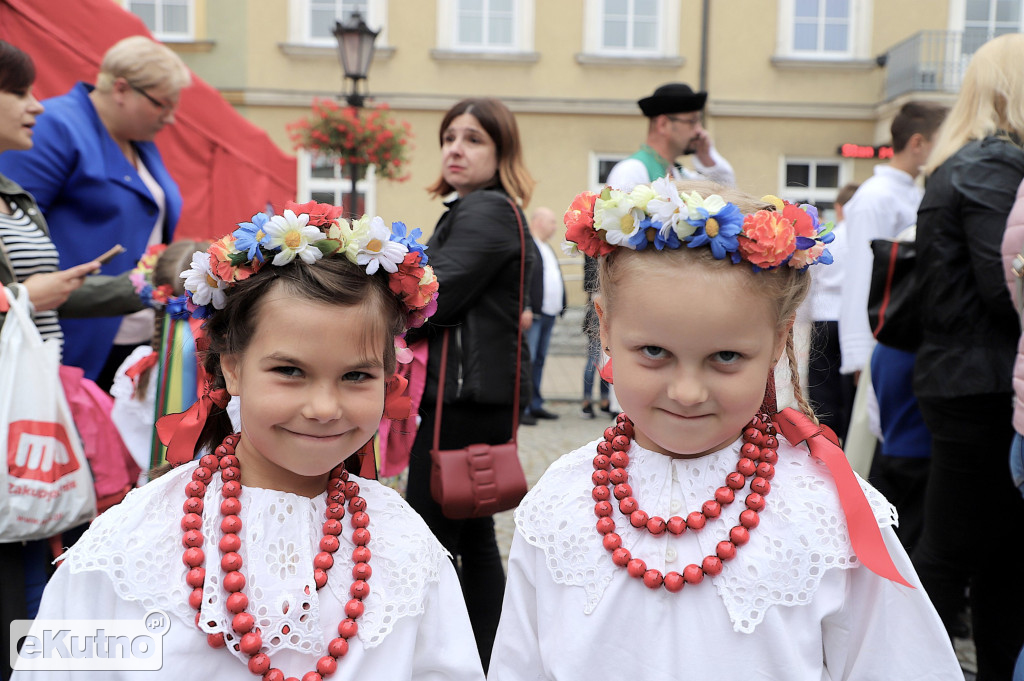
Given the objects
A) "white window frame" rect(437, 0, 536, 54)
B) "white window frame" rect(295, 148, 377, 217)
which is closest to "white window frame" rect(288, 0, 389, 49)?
"white window frame" rect(437, 0, 536, 54)

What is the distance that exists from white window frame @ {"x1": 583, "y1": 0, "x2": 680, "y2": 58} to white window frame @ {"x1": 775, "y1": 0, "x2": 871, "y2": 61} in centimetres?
183

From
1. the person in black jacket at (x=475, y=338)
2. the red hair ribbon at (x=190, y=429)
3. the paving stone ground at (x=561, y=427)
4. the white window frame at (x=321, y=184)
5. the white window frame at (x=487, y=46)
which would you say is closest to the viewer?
the red hair ribbon at (x=190, y=429)

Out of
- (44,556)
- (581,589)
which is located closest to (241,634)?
(581,589)

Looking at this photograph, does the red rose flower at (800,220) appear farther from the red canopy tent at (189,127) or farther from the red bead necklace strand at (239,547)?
the red canopy tent at (189,127)

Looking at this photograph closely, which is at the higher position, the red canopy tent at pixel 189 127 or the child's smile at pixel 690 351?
the red canopy tent at pixel 189 127

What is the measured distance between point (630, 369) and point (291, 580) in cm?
75

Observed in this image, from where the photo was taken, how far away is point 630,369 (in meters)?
1.70

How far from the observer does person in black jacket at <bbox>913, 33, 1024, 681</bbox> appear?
285 cm

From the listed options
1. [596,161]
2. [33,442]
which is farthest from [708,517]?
[596,161]

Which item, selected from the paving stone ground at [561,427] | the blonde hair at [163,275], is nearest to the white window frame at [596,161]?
the paving stone ground at [561,427]

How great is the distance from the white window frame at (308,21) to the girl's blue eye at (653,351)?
15.5 m

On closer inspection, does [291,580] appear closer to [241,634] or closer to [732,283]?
[241,634]

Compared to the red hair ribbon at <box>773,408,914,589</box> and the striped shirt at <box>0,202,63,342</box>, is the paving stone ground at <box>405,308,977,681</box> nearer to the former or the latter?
the red hair ribbon at <box>773,408,914,589</box>

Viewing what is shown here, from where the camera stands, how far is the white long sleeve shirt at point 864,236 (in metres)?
4.50
